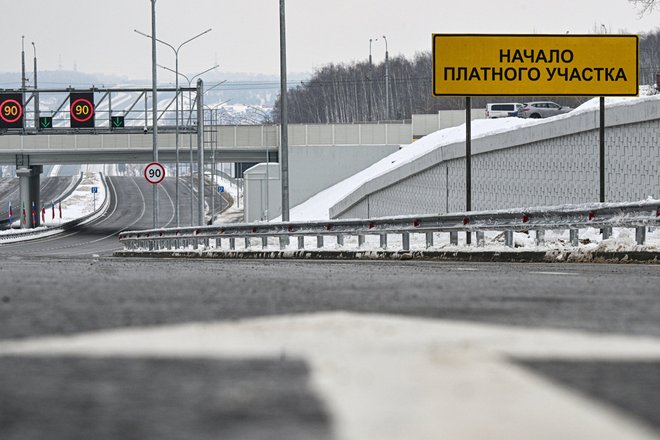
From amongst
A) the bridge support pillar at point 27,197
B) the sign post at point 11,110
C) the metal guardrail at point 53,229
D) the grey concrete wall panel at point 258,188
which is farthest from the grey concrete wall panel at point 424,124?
the sign post at point 11,110

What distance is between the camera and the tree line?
164m

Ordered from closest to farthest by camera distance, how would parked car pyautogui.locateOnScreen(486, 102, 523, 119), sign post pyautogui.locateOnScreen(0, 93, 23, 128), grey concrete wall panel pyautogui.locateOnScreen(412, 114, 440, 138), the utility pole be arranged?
the utility pole, sign post pyautogui.locateOnScreen(0, 93, 23, 128), parked car pyautogui.locateOnScreen(486, 102, 523, 119), grey concrete wall panel pyautogui.locateOnScreen(412, 114, 440, 138)

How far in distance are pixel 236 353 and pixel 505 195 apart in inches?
1467

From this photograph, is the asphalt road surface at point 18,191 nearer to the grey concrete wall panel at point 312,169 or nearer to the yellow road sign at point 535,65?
the grey concrete wall panel at point 312,169

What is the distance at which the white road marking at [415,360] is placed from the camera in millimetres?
2629

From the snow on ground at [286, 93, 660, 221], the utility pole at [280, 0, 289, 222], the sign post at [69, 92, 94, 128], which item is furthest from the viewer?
the sign post at [69, 92, 94, 128]

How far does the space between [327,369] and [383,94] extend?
581 ft

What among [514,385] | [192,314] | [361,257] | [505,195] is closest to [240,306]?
[192,314]

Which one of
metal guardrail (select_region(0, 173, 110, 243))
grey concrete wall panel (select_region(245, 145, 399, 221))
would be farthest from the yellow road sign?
grey concrete wall panel (select_region(245, 145, 399, 221))

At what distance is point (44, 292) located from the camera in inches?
303

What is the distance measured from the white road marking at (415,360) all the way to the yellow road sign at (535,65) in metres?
26.1

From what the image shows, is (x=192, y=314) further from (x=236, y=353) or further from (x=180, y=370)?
(x=180, y=370)

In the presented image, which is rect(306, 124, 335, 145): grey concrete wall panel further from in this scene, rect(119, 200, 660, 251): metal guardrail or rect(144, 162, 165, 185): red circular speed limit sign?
rect(119, 200, 660, 251): metal guardrail

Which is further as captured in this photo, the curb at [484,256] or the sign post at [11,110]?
the sign post at [11,110]
